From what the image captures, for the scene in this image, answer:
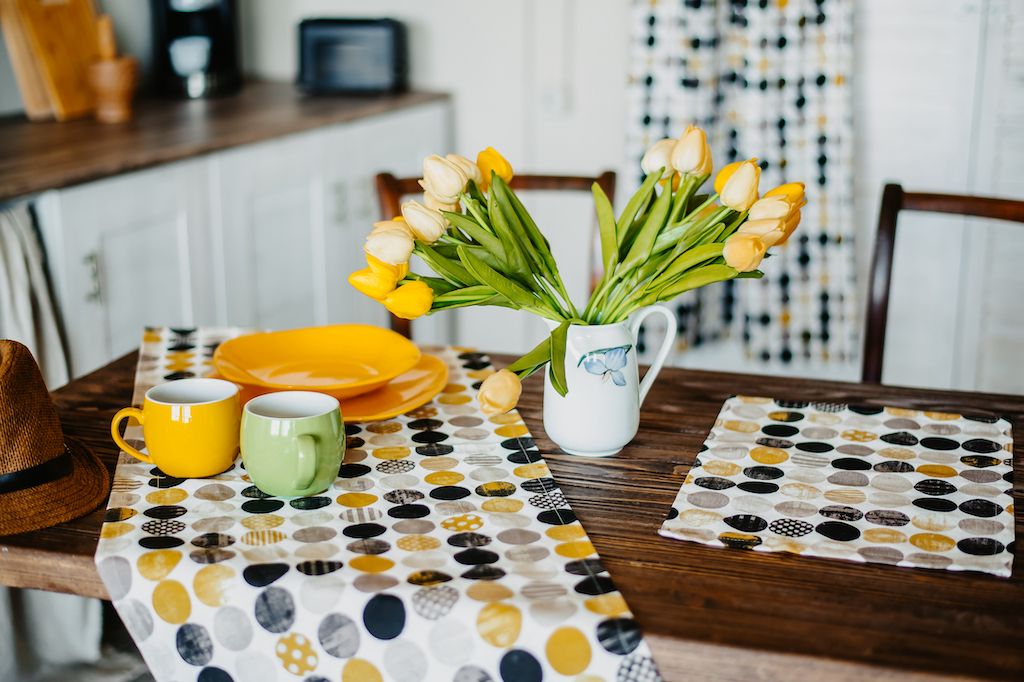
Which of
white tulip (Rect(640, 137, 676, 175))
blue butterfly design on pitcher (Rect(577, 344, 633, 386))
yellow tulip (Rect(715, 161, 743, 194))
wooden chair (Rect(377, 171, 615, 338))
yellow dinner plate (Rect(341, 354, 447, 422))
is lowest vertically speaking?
yellow dinner plate (Rect(341, 354, 447, 422))

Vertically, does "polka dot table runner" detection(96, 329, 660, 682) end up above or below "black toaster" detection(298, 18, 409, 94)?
below

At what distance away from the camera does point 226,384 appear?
1069 millimetres

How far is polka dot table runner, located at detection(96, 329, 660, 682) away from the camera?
2.61 ft

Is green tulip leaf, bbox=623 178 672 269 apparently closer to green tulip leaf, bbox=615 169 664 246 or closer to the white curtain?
green tulip leaf, bbox=615 169 664 246

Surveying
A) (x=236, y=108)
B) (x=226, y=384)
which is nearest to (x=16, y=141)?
(x=236, y=108)

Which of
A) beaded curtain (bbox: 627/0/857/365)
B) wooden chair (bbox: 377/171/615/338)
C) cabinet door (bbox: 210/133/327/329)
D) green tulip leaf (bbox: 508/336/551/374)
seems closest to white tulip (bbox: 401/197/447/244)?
green tulip leaf (bbox: 508/336/551/374)

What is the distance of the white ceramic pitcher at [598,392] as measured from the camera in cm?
107

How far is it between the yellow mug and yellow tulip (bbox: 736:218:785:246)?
506mm

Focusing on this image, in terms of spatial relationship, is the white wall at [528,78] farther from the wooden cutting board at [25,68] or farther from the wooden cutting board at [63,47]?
the wooden cutting board at [25,68]

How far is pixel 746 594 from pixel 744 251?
30 centimetres

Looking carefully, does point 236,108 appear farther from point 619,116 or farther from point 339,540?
point 339,540

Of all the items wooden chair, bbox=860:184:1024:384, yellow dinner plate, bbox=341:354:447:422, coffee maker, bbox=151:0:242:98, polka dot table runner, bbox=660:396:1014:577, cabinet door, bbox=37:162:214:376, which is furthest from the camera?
coffee maker, bbox=151:0:242:98

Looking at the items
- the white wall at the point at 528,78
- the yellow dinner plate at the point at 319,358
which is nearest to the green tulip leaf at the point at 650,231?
the yellow dinner plate at the point at 319,358

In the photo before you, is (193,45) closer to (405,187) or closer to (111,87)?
(111,87)
